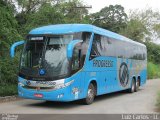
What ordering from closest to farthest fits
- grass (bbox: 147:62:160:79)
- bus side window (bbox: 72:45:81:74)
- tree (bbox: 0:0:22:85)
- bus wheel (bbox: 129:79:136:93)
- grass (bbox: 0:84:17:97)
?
1. bus side window (bbox: 72:45:81:74)
2. grass (bbox: 0:84:17:97)
3. tree (bbox: 0:0:22:85)
4. bus wheel (bbox: 129:79:136:93)
5. grass (bbox: 147:62:160:79)

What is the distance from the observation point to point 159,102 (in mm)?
15258

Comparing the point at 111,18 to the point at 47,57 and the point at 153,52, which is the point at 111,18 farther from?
the point at 47,57

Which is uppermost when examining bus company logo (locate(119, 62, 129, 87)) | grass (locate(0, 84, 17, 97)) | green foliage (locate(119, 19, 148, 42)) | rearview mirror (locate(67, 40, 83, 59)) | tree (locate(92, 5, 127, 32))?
tree (locate(92, 5, 127, 32))

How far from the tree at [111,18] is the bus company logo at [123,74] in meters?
43.0

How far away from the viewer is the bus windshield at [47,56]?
14.8 meters

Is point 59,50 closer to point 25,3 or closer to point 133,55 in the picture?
point 133,55

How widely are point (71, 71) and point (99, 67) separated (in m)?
2.94

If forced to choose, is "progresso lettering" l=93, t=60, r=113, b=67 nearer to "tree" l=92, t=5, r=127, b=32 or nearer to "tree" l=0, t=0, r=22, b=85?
"tree" l=0, t=0, r=22, b=85

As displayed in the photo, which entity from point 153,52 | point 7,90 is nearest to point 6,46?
point 7,90

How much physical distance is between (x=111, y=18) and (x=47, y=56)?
5631 cm

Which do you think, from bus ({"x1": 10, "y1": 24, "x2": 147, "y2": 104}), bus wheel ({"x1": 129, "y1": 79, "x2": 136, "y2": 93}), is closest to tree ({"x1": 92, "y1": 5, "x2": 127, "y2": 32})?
bus wheel ({"x1": 129, "y1": 79, "x2": 136, "y2": 93})

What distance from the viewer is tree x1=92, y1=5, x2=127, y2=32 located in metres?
66.6

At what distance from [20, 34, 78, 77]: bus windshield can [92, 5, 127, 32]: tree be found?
50104 mm

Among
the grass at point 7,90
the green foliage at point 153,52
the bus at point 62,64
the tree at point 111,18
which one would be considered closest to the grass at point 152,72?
the green foliage at point 153,52
